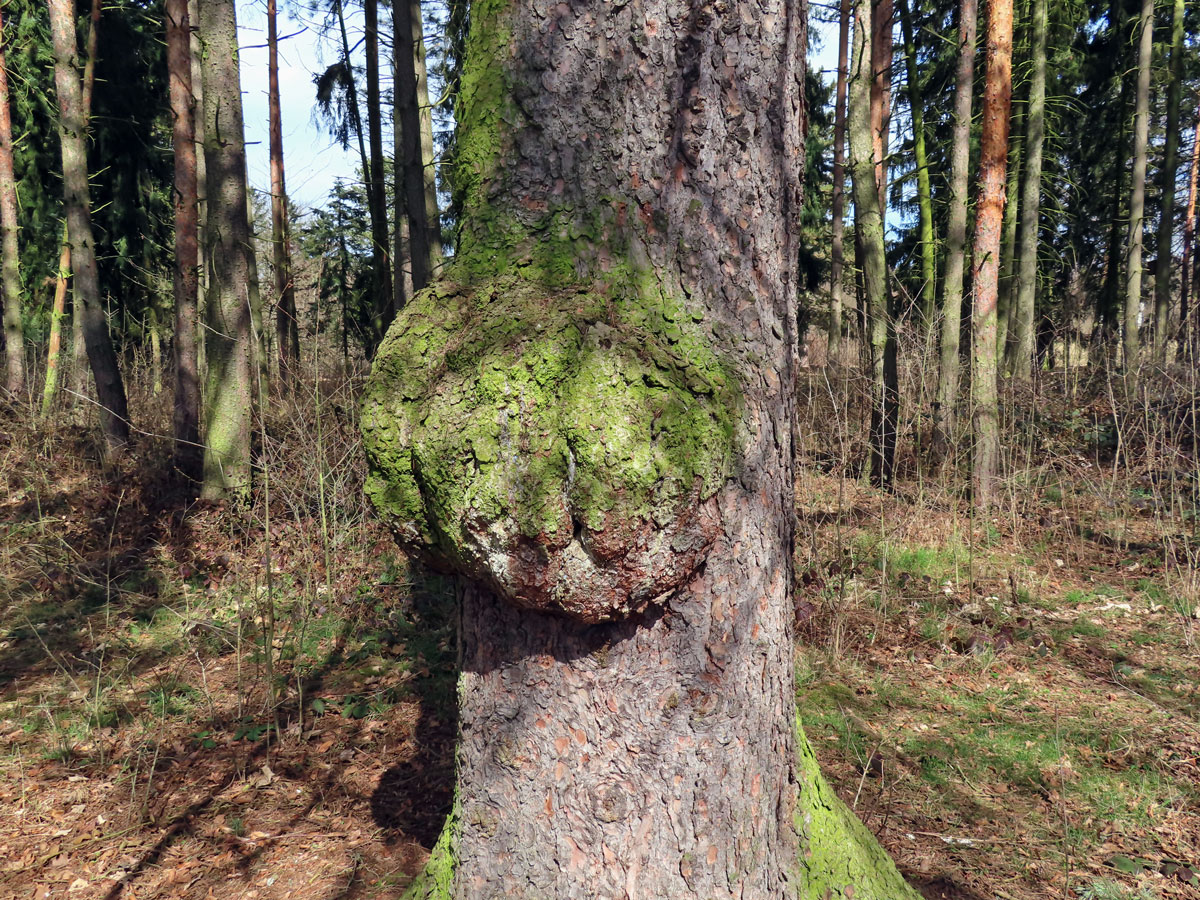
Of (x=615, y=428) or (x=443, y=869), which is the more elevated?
(x=615, y=428)

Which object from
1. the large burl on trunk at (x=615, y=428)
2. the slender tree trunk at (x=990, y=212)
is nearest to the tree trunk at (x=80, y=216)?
the large burl on trunk at (x=615, y=428)

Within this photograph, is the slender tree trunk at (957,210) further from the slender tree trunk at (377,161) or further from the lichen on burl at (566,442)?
the slender tree trunk at (377,161)

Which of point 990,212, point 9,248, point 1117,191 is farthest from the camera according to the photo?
point 1117,191

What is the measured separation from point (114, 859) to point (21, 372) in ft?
30.1

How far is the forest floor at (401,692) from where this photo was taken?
8.61 feet

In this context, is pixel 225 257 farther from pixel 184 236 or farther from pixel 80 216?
pixel 80 216

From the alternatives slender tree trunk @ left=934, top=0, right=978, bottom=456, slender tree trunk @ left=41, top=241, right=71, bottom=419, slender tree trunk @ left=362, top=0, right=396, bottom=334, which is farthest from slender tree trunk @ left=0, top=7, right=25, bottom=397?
slender tree trunk @ left=934, top=0, right=978, bottom=456

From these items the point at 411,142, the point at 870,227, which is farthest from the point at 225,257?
the point at 870,227

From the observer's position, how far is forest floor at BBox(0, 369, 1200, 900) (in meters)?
2.62

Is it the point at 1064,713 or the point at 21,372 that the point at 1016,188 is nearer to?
the point at 1064,713

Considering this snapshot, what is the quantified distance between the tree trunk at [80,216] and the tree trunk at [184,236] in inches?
34.0

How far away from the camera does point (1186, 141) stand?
51.6ft

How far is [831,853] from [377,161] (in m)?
11.7

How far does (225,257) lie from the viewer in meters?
6.49
